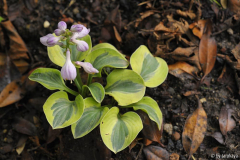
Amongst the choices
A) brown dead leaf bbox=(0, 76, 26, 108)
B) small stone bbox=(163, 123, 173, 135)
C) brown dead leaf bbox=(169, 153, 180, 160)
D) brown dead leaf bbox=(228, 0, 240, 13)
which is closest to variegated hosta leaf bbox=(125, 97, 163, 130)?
small stone bbox=(163, 123, 173, 135)

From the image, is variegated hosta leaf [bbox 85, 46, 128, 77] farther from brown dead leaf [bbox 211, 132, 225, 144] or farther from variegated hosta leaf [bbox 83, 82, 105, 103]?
brown dead leaf [bbox 211, 132, 225, 144]

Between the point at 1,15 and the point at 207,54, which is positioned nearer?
the point at 207,54

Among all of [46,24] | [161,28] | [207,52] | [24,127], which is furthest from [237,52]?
[24,127]

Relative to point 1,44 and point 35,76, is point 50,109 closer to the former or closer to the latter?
point 35,76

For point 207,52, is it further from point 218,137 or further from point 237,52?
point 218,137

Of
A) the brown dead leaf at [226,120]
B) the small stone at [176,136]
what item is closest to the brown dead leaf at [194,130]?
the small stone at [176,136]

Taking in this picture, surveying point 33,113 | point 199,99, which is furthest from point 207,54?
point 33,113
